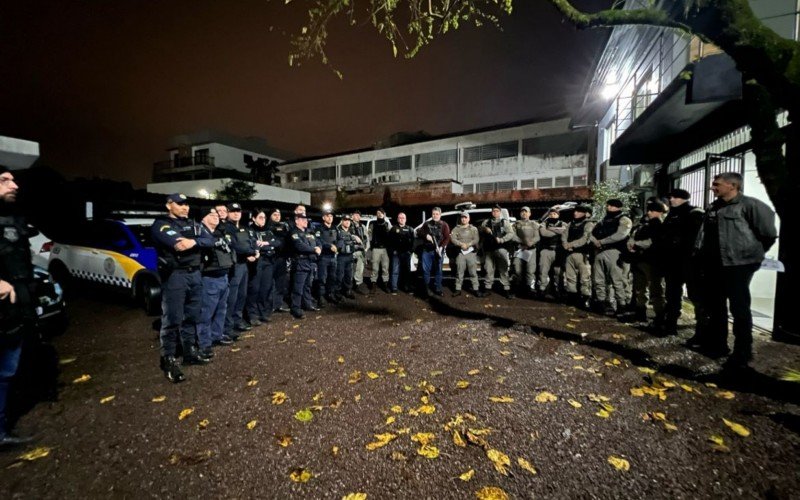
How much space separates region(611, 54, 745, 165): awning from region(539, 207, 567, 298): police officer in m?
2.34

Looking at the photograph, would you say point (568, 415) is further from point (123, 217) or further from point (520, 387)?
point (123, 217)

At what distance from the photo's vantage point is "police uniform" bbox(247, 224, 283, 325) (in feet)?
19.4

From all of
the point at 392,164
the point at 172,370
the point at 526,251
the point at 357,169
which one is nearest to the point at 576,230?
the point at 526,251

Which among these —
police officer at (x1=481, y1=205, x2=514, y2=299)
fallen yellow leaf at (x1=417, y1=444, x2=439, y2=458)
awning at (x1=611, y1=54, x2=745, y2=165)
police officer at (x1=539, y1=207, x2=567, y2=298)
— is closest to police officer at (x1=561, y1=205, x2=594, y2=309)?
police officer at (x1=539, y1=207, x2=567, y2=298)

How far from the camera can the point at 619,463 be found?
2.41 m

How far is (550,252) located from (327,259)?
475 cm

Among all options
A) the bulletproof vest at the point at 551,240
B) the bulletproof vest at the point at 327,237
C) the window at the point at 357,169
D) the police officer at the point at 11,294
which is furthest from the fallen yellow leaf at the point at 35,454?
the window at the point at 357,169

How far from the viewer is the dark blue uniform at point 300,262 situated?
253 inches

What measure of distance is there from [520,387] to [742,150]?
18.8ft

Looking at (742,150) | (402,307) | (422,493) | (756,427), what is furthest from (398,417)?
(742,150)

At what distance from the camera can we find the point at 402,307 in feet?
23.2

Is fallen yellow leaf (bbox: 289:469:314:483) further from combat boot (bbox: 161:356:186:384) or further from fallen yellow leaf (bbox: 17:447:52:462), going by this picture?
combat boot (bbox: 161:356:186:384)

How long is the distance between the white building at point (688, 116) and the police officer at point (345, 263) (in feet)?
20.2

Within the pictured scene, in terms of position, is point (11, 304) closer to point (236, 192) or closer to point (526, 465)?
point (526, 465)
